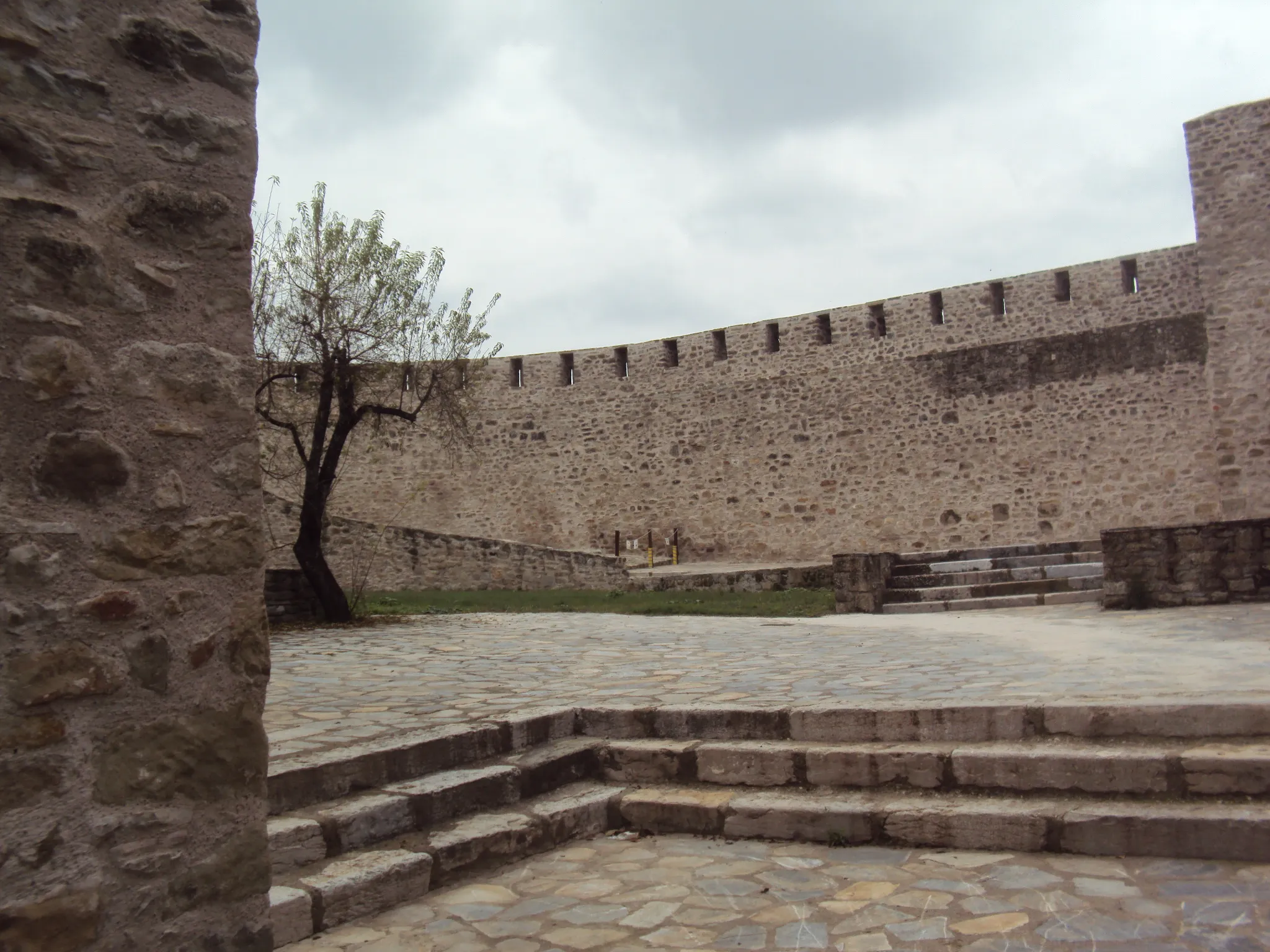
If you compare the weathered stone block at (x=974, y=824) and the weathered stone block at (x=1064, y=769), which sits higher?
the weathered stone block at (x=1064, y=769)

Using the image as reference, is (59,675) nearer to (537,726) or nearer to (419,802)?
(419,802)

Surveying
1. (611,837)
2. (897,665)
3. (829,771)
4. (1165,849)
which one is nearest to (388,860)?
(611,837)

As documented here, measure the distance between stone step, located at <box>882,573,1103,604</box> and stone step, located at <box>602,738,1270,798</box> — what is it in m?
7.33

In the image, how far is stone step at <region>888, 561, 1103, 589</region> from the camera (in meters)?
11.1

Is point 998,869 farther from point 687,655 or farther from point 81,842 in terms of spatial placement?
→ point 687,655

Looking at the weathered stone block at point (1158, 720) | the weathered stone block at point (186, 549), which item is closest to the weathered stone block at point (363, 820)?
the weathered stone block at point (186, 549)

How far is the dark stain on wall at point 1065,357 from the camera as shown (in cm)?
1593

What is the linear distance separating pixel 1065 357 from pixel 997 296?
161cm

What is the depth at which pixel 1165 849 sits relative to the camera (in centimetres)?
333

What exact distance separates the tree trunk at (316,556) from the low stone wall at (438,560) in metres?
4.85

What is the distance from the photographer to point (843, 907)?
309cm

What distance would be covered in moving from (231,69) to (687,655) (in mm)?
5336

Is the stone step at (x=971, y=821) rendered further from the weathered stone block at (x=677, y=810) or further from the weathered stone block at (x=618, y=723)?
the weathered stone block at (x=618, y=723)

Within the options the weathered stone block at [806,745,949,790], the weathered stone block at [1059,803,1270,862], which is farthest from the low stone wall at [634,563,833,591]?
the weathered stone block at [1059,803,1270,862]
